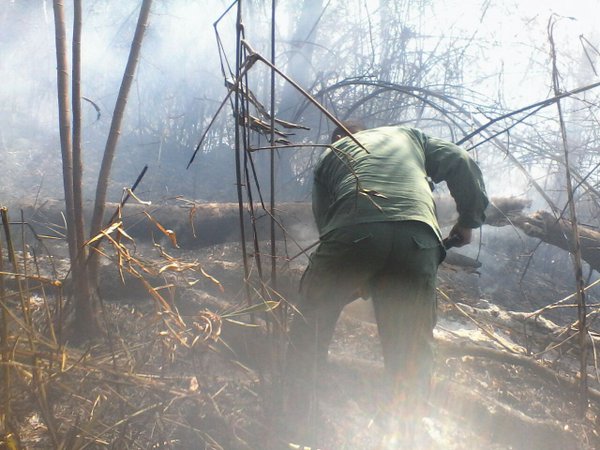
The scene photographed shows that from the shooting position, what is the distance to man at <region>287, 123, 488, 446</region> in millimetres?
1740

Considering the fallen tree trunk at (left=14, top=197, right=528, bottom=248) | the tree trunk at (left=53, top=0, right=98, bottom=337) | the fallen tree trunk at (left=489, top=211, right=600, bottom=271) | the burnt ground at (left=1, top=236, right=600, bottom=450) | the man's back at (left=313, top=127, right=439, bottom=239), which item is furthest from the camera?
the fallen tree trunk at (left=14, top=197, right=528, bottom=248)

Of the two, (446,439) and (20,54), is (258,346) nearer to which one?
(446,439)

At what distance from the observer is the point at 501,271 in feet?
18.6

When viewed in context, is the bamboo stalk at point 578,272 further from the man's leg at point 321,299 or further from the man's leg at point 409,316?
the man's leg at point 321,299

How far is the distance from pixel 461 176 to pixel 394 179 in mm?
499

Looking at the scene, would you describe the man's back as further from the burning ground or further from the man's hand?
the burning ground

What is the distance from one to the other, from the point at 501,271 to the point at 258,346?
4.51 meters

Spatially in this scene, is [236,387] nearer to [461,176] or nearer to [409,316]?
[409,316]

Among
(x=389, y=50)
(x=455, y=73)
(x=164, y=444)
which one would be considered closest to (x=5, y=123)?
(x=389, y=50)

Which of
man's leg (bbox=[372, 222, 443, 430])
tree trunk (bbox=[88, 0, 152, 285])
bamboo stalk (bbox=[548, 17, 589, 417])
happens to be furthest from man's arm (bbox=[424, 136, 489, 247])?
tree trunk (bbox=[88, 0, 152, 285])

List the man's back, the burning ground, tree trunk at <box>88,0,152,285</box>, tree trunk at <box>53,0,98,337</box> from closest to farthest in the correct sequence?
1. the burning ground
2. the man's back
3. tree trunk at <box>53,0,98,337</box>
4. tree trunk at <box>88,0,152,285</box>

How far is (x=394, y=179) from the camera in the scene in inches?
71.3

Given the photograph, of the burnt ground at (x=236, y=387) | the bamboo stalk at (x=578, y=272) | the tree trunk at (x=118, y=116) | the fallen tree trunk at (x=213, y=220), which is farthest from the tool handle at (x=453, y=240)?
the fallen tree trunk at (x=213, y=220)

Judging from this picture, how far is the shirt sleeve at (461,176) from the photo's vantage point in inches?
82.0
